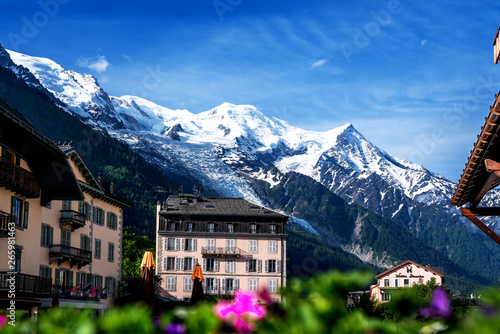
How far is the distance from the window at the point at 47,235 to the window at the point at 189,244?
4584cm

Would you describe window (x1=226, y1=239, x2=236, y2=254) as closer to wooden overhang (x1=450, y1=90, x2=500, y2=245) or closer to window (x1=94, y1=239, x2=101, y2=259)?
window (x1=94, y1=239, x2=101, y2=259)

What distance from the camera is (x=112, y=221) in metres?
60.3

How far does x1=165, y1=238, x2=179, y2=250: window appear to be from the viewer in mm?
92000

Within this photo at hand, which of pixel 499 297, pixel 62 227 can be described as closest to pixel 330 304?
pixel 499 297

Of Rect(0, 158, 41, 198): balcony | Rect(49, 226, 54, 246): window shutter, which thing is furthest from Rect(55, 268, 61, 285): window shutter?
Rect(0, 158, 41, 198): balcony

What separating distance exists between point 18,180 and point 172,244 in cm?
6373

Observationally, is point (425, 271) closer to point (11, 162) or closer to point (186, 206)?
point (186, 206)

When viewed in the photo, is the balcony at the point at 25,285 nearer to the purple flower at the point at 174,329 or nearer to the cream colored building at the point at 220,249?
the purple flower at the point at 174,329

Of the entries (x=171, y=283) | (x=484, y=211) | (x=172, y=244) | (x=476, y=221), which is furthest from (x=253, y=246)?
(x=476, y=221)

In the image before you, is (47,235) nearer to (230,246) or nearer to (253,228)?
(230,246)

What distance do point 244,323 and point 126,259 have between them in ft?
305

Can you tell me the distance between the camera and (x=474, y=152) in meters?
12.6

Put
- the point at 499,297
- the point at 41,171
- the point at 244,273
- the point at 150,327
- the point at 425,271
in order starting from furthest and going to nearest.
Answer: the point at 425,271, the point at 244,273, the point at 41,171, the point at 150,327, the point at 499,297

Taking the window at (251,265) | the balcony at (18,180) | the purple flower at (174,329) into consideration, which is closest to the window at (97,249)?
the balcony at (18,180)
